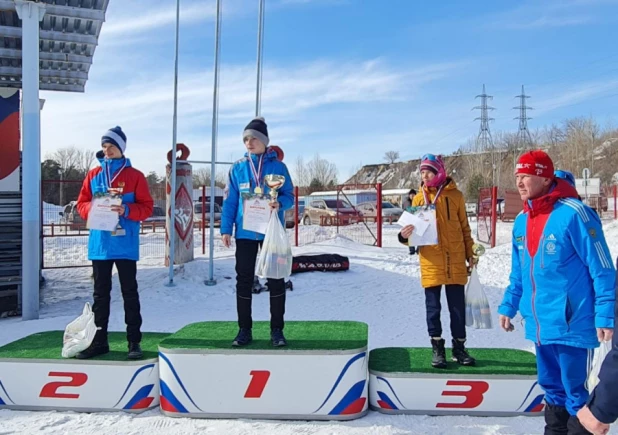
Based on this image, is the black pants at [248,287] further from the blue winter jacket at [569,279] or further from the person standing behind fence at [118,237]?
the blue winter jacket at [569,279]

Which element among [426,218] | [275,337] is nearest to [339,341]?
[275,337]

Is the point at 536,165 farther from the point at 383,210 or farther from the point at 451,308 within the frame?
the point at 383,210

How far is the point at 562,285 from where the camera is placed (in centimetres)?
285

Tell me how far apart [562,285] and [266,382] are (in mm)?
2360

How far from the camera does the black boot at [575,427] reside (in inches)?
107

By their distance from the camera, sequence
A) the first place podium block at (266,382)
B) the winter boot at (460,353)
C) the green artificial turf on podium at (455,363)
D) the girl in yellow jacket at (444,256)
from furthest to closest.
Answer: the winter boot at (460,353), the girl in yellow jacket at (444,256), the green artificial turf on podium at (455,363), the first place podium block at (266,382)

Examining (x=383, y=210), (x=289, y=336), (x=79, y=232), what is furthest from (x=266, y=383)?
(x=383, y=210)

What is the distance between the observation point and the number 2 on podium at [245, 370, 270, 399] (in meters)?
4.12

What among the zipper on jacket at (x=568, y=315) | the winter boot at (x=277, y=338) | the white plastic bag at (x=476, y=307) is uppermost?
the zipper on jacket at (x=568, y=315)

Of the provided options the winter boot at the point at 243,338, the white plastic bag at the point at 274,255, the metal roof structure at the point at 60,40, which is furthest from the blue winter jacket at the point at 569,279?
the metal roof structure at the point at 60,40

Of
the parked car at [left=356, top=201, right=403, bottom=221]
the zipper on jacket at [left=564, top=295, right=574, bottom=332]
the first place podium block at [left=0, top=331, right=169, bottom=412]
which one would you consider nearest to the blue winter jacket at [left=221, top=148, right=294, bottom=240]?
the first place podium block at [left=0, top=331, right=169, bottom=412]

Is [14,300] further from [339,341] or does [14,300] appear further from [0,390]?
[339,341]

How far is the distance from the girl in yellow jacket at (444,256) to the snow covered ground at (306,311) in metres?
0.66

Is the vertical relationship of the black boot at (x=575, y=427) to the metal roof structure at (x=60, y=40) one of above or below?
below
